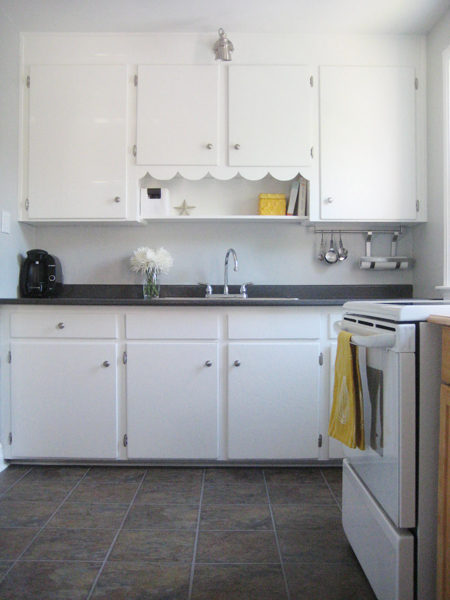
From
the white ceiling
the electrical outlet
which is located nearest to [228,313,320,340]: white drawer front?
the electrical outlet

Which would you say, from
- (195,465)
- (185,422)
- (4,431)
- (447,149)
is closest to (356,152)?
(447,149)

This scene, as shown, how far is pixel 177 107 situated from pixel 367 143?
1.11 meters

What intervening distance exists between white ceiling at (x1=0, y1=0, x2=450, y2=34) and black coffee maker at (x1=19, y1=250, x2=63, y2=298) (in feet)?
4.22

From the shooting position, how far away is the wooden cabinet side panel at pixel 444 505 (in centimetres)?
102

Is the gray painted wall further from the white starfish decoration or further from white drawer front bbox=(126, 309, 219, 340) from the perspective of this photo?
the white starfish decoration

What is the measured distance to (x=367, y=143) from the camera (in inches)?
98.7

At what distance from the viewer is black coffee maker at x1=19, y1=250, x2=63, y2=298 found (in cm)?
252

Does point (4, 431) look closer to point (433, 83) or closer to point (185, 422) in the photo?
point (185, 422)

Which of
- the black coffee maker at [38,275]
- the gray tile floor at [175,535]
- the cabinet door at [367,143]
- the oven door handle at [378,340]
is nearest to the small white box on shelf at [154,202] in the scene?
the black coffee maker at [38,275]

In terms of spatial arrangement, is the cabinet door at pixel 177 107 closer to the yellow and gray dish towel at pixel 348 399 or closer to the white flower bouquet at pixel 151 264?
the white flower bouquet at pixel 151 264

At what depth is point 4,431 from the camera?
2260 mm

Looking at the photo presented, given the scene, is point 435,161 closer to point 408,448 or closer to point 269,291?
point 269,291

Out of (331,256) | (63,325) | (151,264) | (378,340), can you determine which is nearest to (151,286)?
(151,264)

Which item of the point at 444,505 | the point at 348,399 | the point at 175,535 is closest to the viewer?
the point at 444,505
